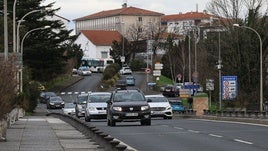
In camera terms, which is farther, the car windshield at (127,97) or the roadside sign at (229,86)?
the roadside sign at (229,86)

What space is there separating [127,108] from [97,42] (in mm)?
160415

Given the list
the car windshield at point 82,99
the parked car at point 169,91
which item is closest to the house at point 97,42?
the parked car at point 169,91

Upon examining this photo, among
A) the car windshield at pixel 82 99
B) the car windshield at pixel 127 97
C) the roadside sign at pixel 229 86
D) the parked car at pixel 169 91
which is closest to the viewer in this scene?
the car windshield at pixel 127 97

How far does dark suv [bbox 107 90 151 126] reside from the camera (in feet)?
102

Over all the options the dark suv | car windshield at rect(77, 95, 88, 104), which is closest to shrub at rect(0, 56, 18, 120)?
the dark suv

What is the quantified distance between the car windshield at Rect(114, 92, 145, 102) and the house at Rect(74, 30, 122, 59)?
157 m

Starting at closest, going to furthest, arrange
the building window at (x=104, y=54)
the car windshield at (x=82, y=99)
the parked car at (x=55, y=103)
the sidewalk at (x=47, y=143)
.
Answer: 1. the sidewalk at (x=47, y=143)
2. the car windshield at (x=82, y=99)
3. the parked car at (x=55, y=103)
4. the building window at (x=104, y=54)

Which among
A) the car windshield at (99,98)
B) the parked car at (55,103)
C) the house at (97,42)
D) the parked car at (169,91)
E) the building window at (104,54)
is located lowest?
the parked car at (55,103)

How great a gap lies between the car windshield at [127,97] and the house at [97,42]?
156910 millimetres

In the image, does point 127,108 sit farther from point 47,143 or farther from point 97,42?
point 97,42

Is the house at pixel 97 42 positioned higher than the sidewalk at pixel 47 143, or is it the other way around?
the house at pixel 97 42

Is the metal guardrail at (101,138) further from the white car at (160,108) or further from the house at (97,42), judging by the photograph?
the house at (97,42)

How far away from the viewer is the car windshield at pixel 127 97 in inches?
1250

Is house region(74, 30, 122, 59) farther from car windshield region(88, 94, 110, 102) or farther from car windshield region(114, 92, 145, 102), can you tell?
car windshield region(114, 92, 145, 102)
